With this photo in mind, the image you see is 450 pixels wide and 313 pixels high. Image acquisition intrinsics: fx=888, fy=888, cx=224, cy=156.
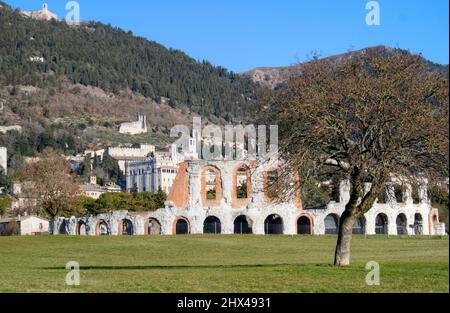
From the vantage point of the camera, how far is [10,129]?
192250 millimetres

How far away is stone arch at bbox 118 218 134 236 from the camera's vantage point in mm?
68250

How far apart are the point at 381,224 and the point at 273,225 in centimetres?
992

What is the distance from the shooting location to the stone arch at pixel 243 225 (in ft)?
223

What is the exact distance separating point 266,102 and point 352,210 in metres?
4.91

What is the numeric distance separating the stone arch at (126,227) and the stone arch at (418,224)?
2257 centimetres

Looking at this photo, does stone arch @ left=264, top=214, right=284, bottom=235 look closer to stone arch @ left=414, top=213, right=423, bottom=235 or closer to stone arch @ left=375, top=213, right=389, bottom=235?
stone arch @ left=375, top=213, right=389, bottom=235

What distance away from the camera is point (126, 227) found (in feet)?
242

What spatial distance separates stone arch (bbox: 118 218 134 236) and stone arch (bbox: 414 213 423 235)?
2257cm

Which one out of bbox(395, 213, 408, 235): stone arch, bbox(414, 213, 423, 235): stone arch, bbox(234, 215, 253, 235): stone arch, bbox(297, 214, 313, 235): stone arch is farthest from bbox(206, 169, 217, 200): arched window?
bbox(414, 213, 423, 235): stone arch

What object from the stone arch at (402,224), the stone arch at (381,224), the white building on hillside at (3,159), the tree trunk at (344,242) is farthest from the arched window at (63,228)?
the white building on hillside at (3,159)

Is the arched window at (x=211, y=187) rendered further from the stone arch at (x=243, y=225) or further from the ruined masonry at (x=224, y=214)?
the stone arch at (x=243, y=225)

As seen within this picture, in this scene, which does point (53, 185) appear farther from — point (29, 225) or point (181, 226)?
point (29, 225)

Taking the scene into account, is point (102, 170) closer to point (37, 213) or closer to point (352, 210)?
point (37, 213)

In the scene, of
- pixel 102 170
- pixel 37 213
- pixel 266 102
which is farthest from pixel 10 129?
pixel 266 102
